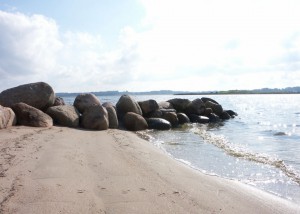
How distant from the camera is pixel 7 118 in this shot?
447 inches

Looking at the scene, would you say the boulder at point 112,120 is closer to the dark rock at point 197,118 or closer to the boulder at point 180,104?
the dark rock at point 197,118

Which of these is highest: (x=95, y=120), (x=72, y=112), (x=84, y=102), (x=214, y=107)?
(x=84, y=102)

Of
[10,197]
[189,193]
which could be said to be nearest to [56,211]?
[10,197]

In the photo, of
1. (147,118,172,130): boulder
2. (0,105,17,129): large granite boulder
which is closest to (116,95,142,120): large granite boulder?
(147,118,172,130): boulder

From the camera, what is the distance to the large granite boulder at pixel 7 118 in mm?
11008

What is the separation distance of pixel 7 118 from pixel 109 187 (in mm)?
7465

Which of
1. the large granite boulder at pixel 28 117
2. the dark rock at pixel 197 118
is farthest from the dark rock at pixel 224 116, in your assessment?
the large granite boulder at pixel 28 117

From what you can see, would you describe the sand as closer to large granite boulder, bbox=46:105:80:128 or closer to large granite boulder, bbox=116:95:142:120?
large granite boulder, bbox=46:105:80:128

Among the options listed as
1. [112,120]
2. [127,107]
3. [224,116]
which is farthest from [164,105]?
[112,120]

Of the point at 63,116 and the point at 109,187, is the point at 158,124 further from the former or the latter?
the point at 109,187

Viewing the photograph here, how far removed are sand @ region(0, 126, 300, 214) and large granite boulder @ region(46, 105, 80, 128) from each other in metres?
5.75

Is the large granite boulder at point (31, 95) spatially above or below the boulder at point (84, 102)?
above

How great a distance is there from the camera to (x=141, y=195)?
4.98 metres

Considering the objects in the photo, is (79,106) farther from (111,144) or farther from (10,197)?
(10,197)
